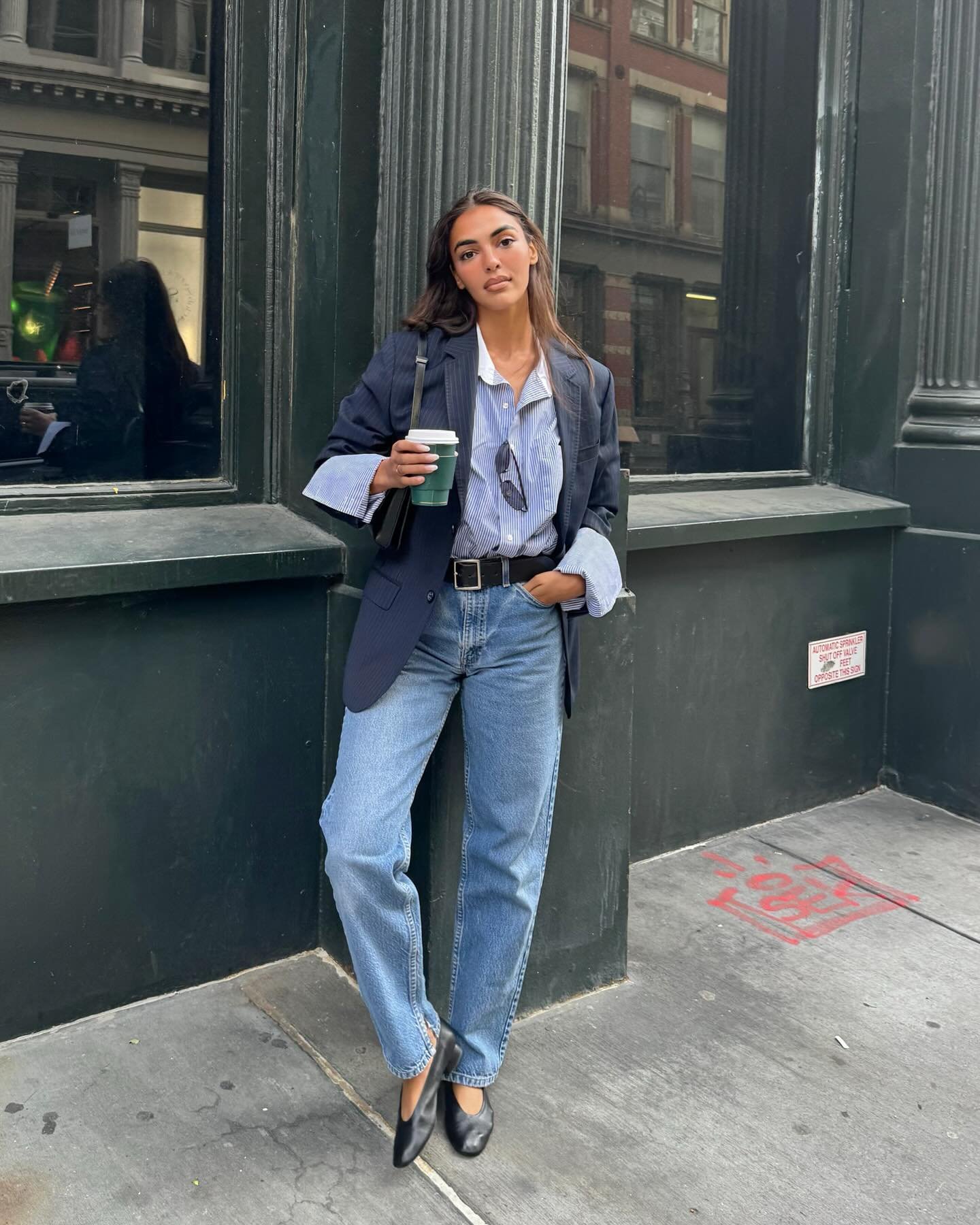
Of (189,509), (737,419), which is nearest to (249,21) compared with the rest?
(189,509)

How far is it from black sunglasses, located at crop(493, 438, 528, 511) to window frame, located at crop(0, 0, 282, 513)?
3.62 feet

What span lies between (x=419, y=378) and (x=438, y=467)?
351 millimetres

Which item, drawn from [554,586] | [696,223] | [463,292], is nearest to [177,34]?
[463,292]

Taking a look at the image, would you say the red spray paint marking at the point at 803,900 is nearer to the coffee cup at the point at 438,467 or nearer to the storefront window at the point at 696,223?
the storefront window at the point at 696,223

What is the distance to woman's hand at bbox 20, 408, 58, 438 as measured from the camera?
335 cm

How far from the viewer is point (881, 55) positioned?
5250mm

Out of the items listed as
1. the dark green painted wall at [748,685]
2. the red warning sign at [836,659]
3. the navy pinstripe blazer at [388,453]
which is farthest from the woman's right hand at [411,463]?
the red warning sign at [836,659]

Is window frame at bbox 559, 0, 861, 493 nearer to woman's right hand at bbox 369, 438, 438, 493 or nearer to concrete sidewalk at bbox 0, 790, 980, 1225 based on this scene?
concrete sidewalk at bbox 0, 790, 980, 1225

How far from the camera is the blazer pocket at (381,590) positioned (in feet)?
9.27

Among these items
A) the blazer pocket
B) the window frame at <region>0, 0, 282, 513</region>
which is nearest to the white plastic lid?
the blazer pocket

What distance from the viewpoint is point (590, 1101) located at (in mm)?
3127

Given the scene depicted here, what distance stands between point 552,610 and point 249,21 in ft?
6.43

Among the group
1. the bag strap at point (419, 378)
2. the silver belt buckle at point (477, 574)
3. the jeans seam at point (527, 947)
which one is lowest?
the jeans seam at point (527, 947)

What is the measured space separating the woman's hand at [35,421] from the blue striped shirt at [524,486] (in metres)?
1.02
